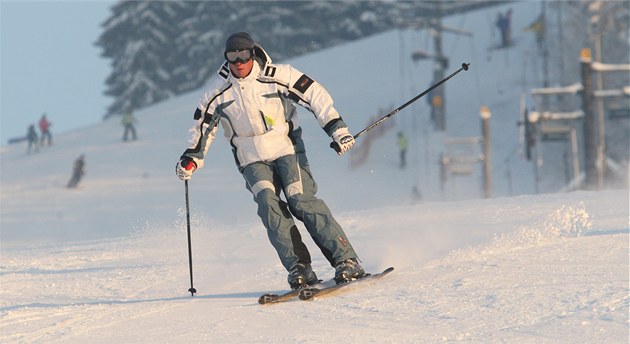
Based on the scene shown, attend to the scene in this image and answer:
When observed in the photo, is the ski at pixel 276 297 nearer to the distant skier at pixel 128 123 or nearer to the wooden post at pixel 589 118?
the wooden post at pixel 589 118

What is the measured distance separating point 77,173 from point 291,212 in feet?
89.8

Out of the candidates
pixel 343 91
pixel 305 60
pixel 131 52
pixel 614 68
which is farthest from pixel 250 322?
pixel 131 52

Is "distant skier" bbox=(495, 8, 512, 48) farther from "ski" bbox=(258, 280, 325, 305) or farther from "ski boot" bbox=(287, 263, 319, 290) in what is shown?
"ski" bbox=(258, 280, 325, 305)

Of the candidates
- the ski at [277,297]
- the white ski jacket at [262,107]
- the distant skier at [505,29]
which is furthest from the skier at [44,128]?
the ski at [277,297]

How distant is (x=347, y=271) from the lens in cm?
770

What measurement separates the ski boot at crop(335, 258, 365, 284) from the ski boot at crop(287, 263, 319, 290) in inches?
6.9

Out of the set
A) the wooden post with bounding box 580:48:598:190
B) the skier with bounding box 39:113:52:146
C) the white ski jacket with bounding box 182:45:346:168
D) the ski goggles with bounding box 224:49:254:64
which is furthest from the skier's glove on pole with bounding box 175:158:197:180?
the skier with bounding box 39:113:52:146

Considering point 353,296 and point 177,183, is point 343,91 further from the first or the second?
point 353,296

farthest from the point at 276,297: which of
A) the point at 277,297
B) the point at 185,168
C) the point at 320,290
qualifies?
the point at 185,168

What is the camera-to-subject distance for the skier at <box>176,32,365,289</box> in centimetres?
771

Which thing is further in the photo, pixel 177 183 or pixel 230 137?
pixel 177 183

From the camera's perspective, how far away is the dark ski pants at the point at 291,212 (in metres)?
7.77

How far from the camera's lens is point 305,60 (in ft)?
193

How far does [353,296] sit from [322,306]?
30 cm
